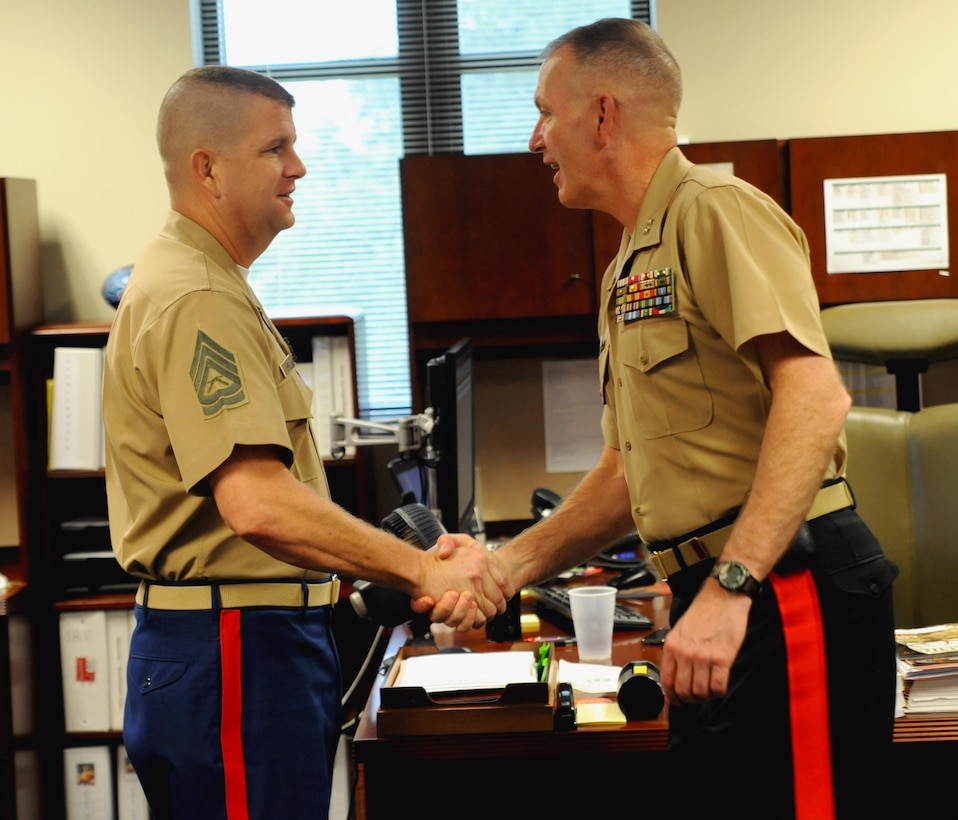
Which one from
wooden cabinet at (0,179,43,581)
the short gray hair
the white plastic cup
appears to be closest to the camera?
the short gray hair

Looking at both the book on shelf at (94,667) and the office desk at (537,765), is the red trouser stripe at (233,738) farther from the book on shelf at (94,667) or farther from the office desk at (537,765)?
the book on shelf at (94,667)

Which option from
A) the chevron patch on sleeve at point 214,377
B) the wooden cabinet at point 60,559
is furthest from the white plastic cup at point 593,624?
the wooden cabinet at point 60,559

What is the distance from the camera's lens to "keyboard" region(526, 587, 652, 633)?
2.21 m

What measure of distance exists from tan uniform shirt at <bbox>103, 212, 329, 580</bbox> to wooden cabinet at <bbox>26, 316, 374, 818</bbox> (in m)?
1.28

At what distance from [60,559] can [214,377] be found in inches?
71.0

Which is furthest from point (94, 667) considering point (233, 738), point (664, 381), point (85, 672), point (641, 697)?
point (664, 381)

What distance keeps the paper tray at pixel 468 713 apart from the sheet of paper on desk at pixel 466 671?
3 cm

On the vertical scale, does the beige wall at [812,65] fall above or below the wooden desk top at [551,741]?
above

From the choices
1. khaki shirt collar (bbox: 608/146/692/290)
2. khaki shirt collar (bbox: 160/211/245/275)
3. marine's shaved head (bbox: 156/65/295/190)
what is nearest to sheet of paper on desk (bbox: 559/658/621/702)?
khaki shirt collar (bbox: 608/146/692/290)

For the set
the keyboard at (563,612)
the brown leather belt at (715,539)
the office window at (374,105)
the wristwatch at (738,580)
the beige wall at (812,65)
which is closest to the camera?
the wristwatch at (738,580)

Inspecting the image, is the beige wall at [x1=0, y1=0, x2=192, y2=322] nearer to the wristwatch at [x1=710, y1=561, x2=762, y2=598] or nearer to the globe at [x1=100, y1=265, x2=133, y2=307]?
the globe at [x1=100, y1=265, x2=133, y2=307]

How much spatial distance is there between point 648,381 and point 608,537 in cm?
53

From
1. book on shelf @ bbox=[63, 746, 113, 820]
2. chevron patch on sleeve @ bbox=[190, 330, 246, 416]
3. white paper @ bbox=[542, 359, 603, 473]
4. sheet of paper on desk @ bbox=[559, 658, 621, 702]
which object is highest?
chevron patch on sleeve @ bbox=[190, 330, 246, 416]

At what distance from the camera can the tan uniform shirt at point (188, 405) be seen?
1544 millimetres
